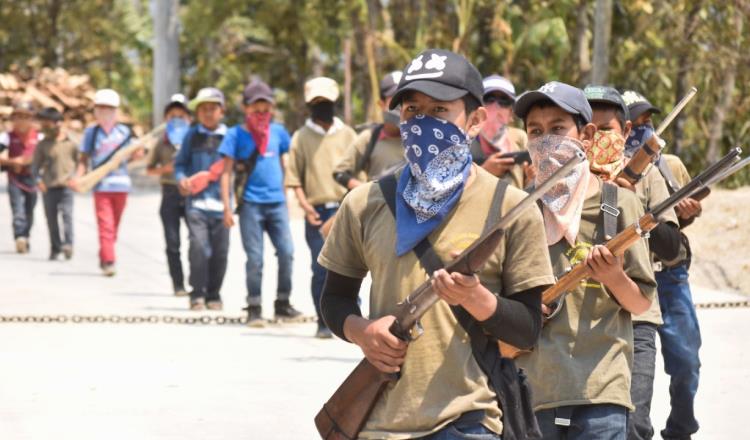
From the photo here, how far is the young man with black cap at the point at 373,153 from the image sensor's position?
10281mm

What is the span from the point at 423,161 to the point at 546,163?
959 mm

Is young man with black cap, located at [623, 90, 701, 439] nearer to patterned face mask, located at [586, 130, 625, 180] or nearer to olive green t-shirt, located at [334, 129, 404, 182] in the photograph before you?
patterned face mask, located at [586, 130, 625, 180]

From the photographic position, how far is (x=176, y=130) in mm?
14727

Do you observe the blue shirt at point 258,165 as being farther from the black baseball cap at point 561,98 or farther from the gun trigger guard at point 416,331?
the gun trigger guard at point 416,331

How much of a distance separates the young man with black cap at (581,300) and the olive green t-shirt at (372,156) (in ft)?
16.7

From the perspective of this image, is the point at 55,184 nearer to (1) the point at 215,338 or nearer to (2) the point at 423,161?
(1) the point at 215,338

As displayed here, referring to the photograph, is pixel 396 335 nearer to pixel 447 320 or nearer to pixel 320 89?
pixel 447 320

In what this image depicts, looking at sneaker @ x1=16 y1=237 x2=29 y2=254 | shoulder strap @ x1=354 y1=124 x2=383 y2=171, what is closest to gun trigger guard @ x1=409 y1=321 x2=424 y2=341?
shoulder strap @ x1=354 y1=124 x2=383 y2=171

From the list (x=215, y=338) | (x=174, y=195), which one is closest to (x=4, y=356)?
(x=215, y=338)

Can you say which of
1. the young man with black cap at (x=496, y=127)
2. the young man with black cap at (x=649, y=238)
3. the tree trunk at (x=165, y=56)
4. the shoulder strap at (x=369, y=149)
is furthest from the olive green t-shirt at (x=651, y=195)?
the tree trunk at (x=165, y=56)

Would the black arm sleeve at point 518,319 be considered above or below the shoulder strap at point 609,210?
below

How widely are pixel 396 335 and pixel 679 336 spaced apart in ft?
11.3

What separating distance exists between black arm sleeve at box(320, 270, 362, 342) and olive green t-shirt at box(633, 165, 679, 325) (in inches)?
73.0

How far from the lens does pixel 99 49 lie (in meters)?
46.5
